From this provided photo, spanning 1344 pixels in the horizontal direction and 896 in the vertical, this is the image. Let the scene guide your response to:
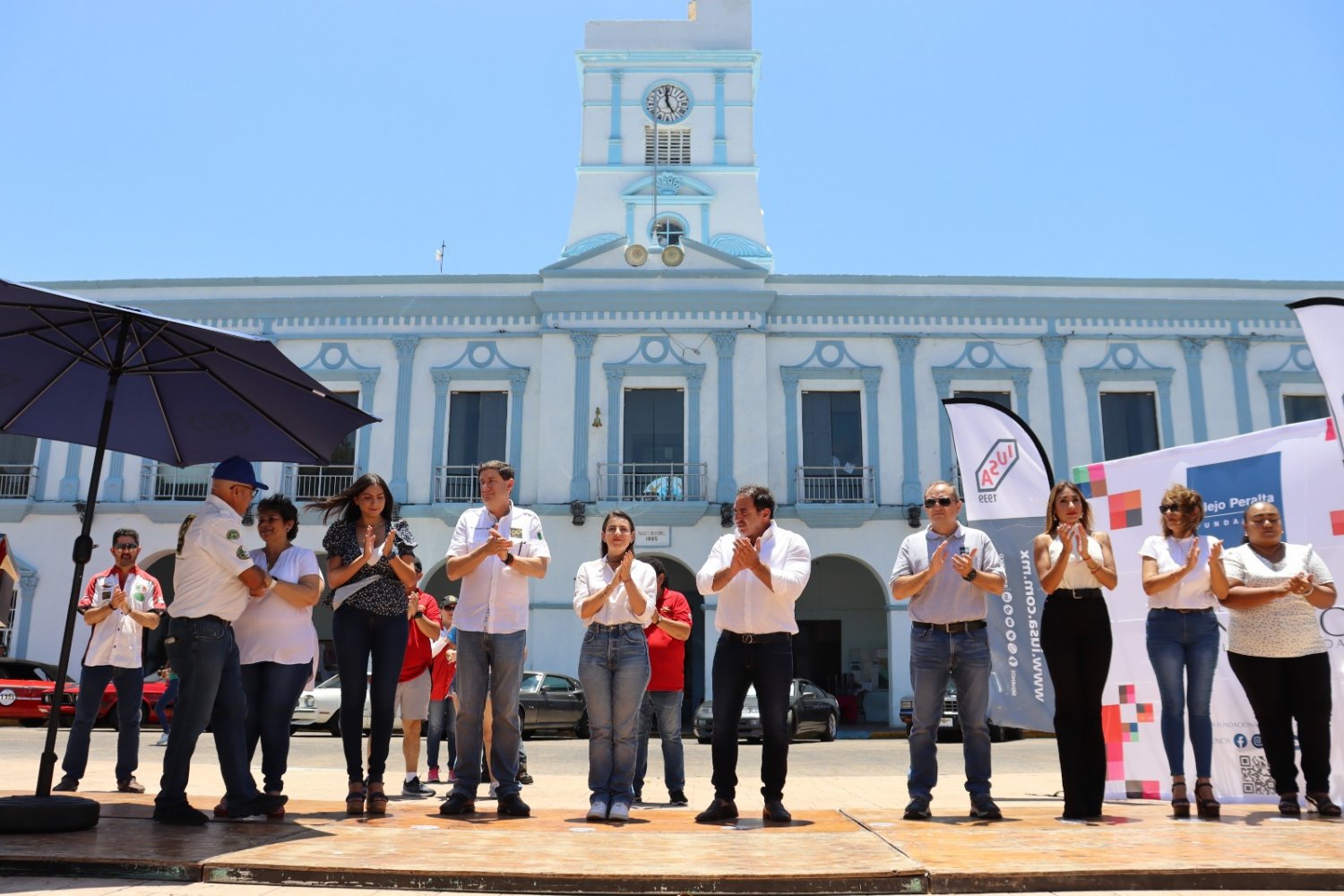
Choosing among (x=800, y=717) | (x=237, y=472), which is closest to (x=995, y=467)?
(x=237, y=472)

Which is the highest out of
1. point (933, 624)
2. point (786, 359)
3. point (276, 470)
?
point (786, 359)

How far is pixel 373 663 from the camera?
230 inches

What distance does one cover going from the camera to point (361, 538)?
5.90 meters

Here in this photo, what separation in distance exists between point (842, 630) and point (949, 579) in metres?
19.8

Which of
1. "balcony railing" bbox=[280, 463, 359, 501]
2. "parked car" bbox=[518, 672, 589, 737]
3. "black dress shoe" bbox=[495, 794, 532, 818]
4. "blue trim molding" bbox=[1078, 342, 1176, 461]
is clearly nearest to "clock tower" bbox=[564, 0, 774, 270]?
"blue trim molding" bbox=[1078, 342, 1176, 461]

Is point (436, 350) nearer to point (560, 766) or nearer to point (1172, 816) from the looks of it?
point (560, 766)

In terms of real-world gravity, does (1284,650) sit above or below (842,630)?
below

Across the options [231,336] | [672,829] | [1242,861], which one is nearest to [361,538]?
[231,336]

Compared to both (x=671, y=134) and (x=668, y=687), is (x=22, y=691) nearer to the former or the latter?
(x=668, y=687)

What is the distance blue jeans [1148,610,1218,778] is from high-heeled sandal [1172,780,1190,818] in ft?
0.65

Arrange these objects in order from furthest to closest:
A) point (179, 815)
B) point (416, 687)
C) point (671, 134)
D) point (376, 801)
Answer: point (671, 134) < point (416, 687) < point (376, 801) < point (179, 815)

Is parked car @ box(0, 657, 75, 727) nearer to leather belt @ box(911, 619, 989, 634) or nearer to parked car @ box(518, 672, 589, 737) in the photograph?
parked car @ box(518, 672, 589, 737)

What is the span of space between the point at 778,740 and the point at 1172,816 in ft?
7.08

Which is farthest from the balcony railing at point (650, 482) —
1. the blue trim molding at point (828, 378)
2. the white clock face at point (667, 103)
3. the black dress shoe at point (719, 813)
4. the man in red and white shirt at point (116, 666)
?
the black dress shoe at point (719, 813)
